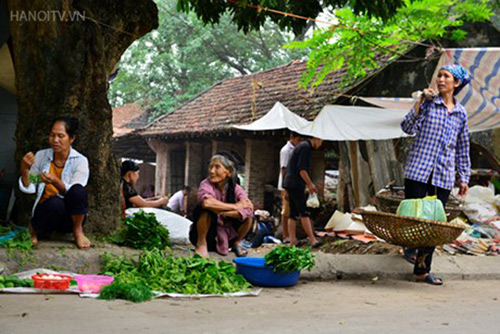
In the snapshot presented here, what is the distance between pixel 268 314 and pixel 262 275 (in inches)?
57.8

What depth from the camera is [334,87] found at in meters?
14.4

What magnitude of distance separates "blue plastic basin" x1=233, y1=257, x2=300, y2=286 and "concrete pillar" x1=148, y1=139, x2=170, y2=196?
15889mm

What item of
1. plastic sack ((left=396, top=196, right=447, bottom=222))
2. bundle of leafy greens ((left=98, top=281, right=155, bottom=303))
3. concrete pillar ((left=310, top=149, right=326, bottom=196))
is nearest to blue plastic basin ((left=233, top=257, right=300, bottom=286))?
plastic sack ((left=396, top=196, right=447, bottom=222))

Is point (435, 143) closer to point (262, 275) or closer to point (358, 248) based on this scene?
point (262, 275)

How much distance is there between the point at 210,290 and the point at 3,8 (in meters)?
4.87

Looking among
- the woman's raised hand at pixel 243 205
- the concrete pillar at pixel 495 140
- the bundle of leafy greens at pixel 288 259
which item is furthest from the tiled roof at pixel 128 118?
the bundle of leafy greens at pixel 288 259

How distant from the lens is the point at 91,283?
15.8ft

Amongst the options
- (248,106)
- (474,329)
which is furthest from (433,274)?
(248,106)

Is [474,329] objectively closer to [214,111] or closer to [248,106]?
[248,106]

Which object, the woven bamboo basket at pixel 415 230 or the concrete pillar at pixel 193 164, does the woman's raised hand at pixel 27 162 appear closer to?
the woven bamboo basket at pixel 415 230

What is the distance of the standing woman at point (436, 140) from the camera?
6.22 meters

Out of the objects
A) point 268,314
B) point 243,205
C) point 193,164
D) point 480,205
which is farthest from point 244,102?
point 268,314

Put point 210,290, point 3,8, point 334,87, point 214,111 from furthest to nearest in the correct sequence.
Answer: point 214,111 → point 334,87 → point 3,8 → point 210,290

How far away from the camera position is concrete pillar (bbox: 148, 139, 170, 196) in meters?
21.5
